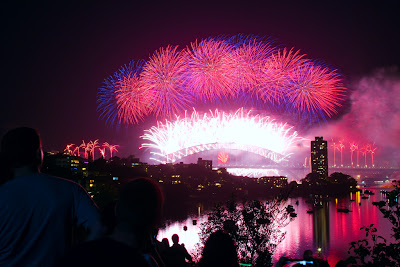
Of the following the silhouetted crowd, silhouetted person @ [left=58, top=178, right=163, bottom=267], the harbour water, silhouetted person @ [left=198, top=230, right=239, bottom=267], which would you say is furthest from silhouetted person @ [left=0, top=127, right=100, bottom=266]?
the harbour water

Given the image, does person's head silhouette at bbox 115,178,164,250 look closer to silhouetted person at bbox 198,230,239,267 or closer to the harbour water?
silhouetted person at bbox 198,230,239,267

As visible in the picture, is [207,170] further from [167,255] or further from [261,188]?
[167,255]

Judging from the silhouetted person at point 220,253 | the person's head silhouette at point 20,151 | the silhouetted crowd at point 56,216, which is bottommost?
the silhouetted person at point 220,253

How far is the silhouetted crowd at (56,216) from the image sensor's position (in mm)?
2012

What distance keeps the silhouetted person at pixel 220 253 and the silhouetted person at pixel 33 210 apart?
716 mm

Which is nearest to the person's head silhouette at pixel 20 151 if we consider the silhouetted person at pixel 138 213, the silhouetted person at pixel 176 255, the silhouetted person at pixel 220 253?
the silhouetted person at pixel 138 213

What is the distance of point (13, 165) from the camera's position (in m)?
2.60

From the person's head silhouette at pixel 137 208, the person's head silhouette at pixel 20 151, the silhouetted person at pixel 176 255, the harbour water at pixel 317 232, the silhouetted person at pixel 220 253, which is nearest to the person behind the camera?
the person's head silhouette at pixel 137 208

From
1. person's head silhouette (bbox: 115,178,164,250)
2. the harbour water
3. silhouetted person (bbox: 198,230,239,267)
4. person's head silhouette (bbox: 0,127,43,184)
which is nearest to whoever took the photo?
person's head silhouette (bbox: 115,178,164,250)

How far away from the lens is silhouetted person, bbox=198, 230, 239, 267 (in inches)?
93.7

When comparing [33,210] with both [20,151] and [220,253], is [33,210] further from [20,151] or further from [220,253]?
[220,253]

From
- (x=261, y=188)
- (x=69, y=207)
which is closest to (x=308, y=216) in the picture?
(x=261, y=188)

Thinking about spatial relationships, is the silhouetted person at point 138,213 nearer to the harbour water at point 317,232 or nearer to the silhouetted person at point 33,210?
the silhouetted person at point 33,210

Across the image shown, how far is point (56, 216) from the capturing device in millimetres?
2480
